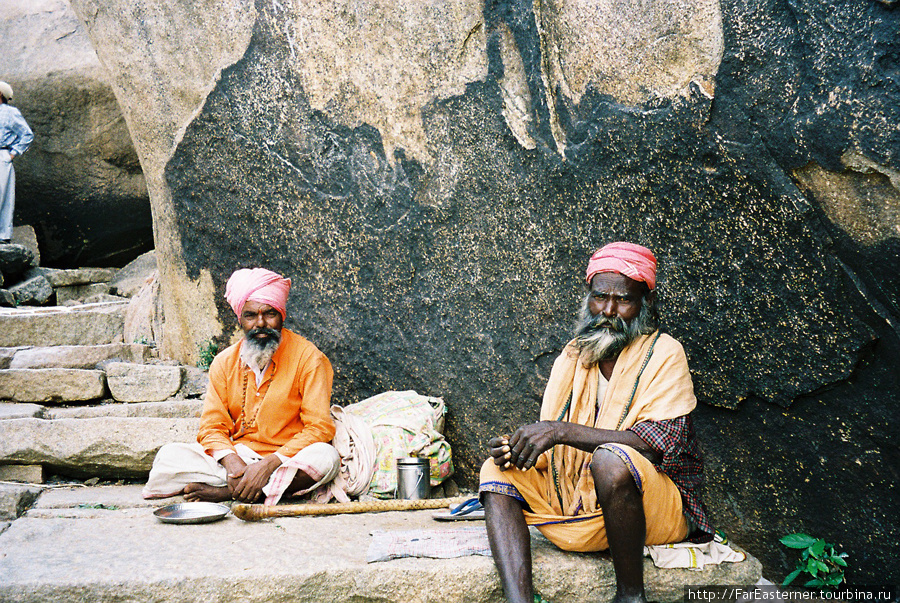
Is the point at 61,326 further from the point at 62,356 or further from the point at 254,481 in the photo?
the point at 254,481

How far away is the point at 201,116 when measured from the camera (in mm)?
5066

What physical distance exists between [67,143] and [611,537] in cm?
931

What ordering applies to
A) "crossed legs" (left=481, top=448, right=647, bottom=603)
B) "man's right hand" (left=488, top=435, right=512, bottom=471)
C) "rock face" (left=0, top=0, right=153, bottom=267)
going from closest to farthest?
1. "crossed legs" (left=481, top=448, right=647, bottom=603)
2. "man's right hand" (left=488, top=435, right=512, bottom=471)
3. "rock face" (left=0, top=0, right=153, bottom=267)

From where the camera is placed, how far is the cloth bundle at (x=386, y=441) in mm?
4133

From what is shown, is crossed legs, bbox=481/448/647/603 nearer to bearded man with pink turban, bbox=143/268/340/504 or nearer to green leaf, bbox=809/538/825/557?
green leaf, bbox=809/538/825/557

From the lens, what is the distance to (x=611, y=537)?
270cm

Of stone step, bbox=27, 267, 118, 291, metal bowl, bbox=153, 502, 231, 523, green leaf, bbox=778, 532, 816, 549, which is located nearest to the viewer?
green leaf, bbox=778, 532, 816, 549

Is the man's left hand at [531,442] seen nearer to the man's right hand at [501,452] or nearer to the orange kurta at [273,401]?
the man's right hand at [501,452]

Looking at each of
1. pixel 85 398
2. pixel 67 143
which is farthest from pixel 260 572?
pixel 67 143

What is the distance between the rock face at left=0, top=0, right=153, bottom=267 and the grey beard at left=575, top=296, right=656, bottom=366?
327 inches

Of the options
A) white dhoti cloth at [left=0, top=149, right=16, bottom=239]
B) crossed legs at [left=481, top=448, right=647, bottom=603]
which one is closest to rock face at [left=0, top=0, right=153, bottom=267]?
white dhoti cloth at [left=0, top=149, right=16, bottom=239]

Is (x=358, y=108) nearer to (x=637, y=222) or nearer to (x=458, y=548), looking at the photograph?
(x=637, y=222)

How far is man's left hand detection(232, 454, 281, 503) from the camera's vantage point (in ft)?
12.3

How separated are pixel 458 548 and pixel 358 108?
9.25 feet
